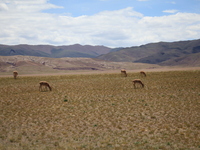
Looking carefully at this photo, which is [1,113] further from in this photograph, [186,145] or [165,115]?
[186,145]

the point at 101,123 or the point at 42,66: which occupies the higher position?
the point at 42,66

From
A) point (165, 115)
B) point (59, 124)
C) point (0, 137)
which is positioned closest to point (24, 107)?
point (59, 124)

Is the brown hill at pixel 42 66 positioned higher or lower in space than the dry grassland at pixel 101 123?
higher

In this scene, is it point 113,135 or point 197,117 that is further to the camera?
point 197,117

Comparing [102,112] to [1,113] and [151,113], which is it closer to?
[151,113]

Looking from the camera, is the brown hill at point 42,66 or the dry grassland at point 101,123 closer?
the dry grassland at point 101,123

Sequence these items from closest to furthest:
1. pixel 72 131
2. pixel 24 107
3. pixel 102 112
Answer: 1. pixel 72 131
2. pixel 102 112
3. pixel 24 107

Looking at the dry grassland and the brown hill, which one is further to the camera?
the brown hill

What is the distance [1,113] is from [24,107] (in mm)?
2624

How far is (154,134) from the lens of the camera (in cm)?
1355

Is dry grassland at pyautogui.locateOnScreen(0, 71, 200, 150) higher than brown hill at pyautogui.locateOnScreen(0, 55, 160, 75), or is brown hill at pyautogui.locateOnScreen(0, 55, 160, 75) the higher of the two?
brown hill at pyautogui.locateOnScreen(0, 55, 160, 75)

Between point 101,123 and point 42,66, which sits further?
point 42,66

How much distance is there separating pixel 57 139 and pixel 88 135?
165 centimetres

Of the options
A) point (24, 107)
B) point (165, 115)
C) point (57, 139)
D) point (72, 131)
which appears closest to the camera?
point (57, 139)
